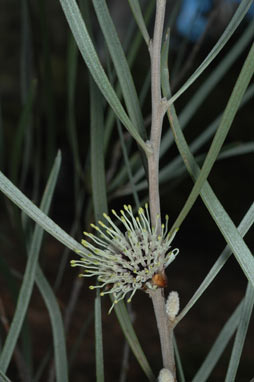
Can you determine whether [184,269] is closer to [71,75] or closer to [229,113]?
[71,75]

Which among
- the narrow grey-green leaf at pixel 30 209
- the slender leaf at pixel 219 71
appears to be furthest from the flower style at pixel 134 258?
the slender leaf at pixel 219 71

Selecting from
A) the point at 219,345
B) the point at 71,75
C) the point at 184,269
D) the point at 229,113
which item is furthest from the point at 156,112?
the point at 184,269

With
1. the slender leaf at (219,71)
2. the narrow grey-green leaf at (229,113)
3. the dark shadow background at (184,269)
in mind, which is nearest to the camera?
the narrow grey-green leaf at (229,113)

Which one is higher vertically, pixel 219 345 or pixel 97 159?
pixel 97 159

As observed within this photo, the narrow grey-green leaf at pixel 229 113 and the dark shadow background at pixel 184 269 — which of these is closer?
the narrow grey-green leaf at pixel 229 113

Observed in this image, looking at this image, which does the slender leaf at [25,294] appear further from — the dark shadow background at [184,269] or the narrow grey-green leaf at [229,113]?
the dark shadow background at [184,269]

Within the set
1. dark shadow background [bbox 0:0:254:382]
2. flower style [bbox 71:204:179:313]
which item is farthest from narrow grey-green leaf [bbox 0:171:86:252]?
dark shadow background [bbox 0:0:254:382]

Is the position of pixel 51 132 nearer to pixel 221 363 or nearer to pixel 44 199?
pixel 44 199

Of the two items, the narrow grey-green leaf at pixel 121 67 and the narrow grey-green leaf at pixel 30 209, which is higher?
the narrow grey-green leaf at pixel 121 67

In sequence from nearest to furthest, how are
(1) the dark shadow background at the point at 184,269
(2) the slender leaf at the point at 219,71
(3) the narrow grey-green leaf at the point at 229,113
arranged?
(3) the narrow grey-green leaf at the point at 229,113 → (2) the slender leaf at the point at 219,71 → (1) the dark shadow background at the point at 184,269

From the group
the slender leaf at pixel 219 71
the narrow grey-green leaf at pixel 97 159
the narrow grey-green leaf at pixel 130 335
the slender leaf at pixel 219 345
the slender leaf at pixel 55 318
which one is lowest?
the slender leaf at pixel 219 345

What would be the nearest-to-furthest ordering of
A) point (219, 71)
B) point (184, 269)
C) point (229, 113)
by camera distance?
point (229, 113) < point (219, 71) < point (184, 269)
